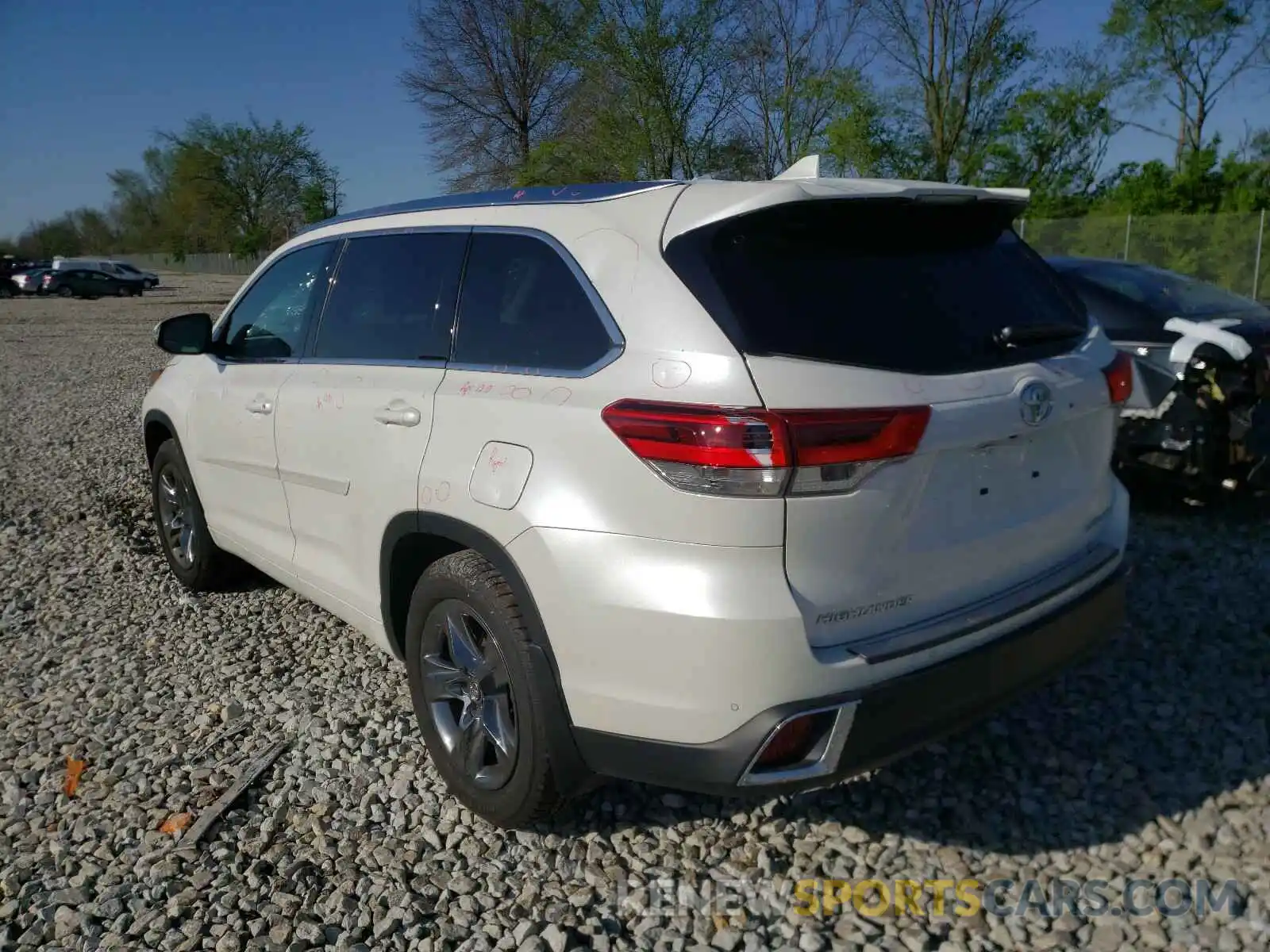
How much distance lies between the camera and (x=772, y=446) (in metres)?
2.25

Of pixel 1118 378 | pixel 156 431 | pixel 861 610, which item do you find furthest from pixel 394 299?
pixel 156 431

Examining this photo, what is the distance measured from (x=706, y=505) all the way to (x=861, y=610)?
1.50 feet

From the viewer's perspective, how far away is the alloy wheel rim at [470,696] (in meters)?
2.84

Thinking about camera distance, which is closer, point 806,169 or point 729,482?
point 729,482

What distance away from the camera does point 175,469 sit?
5133 mm

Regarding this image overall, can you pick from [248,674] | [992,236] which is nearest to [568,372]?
[992,236]

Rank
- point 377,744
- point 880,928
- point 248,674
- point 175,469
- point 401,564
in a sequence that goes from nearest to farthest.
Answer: point 880,928, point 401,564, point 377,744, point 248,674, point 175,469

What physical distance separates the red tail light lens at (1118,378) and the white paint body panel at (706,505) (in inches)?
2.4

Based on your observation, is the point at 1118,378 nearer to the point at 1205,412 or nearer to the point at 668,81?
the point at 1205,412

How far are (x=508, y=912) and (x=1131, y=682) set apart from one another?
2439 millimetres

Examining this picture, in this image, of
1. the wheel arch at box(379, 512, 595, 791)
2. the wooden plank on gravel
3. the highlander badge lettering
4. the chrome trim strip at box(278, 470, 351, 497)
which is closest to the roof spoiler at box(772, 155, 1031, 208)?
the highlander badge lettering

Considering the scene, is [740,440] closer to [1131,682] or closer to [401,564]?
[401,564]

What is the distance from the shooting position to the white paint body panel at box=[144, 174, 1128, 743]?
90.3 inches

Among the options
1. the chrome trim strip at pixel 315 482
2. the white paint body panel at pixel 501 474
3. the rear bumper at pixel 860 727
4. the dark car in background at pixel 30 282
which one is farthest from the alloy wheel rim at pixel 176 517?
the dark car in background at pixel 30 282
